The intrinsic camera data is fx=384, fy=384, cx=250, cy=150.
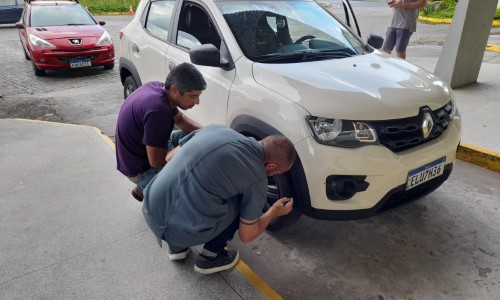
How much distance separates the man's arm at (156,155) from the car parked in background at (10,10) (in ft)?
52.7

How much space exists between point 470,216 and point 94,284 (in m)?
2.75

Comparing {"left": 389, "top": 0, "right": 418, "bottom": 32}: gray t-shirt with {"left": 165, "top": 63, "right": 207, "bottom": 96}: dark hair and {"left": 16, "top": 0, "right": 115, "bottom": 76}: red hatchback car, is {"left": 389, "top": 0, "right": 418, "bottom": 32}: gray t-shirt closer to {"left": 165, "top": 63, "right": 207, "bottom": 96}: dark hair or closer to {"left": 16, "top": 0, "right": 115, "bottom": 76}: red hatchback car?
{"left": 165, "top": 63, "right": 207, "bottom": 96}: dark hair

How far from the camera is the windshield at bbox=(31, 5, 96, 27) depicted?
26.7 ft

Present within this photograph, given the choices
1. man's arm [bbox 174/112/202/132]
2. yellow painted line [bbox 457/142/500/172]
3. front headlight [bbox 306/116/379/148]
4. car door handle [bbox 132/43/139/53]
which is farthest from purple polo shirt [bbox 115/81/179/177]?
yellow painted line [bbox 457/142/500/172]

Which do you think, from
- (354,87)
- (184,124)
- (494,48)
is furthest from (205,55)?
(494,48)

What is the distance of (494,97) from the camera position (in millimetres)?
5320

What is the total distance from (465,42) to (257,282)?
5046 millimetres

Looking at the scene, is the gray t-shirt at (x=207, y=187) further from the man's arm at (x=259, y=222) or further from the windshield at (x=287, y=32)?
the windshield at (x=287, y=32)

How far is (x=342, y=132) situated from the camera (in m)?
2.29

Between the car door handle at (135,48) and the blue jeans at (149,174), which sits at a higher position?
the car door handle at (135,48)

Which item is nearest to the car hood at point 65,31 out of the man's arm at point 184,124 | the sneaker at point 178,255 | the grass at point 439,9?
the man's arm at point 184,124

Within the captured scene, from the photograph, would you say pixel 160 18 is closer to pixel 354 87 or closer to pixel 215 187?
pixel 354 87

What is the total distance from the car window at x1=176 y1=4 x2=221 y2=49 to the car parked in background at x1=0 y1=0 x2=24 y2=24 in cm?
1495

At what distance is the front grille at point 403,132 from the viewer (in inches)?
91.4
